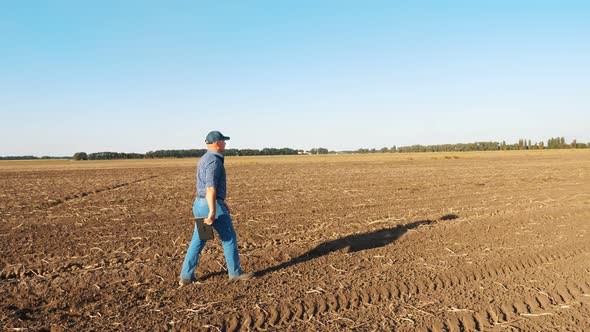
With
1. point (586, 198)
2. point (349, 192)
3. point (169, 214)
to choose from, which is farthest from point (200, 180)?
point (586, 198)

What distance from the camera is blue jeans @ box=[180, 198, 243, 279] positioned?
5613 millimetres

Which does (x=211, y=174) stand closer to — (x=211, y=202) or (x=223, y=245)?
(x=211, y=202)

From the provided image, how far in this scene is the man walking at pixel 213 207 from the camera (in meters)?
5.46

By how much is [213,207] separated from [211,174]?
42 centimetres

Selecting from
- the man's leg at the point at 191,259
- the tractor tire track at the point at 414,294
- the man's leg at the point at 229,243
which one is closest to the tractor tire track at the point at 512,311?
the tractor tire track at the point at 414,294

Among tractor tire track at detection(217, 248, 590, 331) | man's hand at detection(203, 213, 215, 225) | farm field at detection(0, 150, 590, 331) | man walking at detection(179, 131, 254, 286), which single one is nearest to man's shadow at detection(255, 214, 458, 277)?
farm field at detection(0, 150, 590, 331)

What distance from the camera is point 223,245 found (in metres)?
5.68

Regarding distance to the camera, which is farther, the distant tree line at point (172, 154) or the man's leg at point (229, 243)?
the distant tree line at point (172, 154)

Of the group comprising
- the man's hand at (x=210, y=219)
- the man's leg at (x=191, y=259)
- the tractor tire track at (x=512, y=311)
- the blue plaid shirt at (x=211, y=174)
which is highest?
the blue plaid shirt at (x=211, y=174)

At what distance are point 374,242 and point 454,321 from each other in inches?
141

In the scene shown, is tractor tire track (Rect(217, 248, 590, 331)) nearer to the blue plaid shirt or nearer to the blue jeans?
the blue jeans

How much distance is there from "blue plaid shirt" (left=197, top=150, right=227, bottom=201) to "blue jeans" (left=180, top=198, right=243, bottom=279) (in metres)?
0.15

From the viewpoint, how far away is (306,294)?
16.9ft

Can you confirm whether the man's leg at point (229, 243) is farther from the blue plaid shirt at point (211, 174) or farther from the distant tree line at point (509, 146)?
the distant tree line at point (509, 146)
